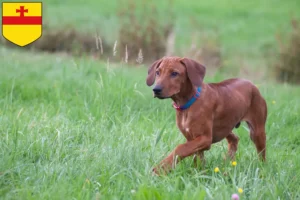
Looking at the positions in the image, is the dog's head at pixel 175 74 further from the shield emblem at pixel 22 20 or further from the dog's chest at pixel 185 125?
the shield emblem at pixel 22 20

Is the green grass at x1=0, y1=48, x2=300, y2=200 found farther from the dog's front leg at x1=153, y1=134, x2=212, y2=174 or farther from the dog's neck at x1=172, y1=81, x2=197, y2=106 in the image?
the dog's neck at x1=172, y1=81, x2=197, y2=106

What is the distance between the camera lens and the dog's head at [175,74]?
16.1ft

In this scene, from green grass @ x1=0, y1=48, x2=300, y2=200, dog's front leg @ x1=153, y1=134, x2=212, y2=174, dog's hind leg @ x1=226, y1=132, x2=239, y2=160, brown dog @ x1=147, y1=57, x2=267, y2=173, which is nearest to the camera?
green grass @ x1=0, y1=48, x2=300, y2=200

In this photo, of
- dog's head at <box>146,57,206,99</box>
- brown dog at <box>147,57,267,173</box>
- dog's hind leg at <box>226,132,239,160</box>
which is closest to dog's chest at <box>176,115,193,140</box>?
brown dog at <box>147,57,267,173</box>

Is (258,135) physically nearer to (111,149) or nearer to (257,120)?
(257,120)


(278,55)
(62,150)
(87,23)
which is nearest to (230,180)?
(62,150)

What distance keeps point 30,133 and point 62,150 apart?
45cm

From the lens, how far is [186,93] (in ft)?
16.7

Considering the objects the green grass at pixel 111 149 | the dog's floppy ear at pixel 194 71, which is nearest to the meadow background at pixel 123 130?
the green grass at pixel 111 149

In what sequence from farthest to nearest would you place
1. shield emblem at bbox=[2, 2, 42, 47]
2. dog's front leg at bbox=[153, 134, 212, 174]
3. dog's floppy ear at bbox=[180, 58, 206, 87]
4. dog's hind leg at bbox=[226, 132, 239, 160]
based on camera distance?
shield emblem at bbox=[2, 2, 42, 47] → dog's hind leg at bbox=[226, 132, 239, 160] → dog's floppy ear at bbox=[180, 58, 206, 87] → dog's front leg at bbox=[153, 134, 212, 174]

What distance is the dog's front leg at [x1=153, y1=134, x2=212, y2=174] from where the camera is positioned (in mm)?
4754

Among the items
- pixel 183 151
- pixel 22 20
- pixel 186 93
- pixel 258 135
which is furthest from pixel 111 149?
pixel 22 20

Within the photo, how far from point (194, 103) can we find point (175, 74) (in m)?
0.32

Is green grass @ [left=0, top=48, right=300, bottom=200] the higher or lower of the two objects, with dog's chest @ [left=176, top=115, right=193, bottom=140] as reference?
lower
